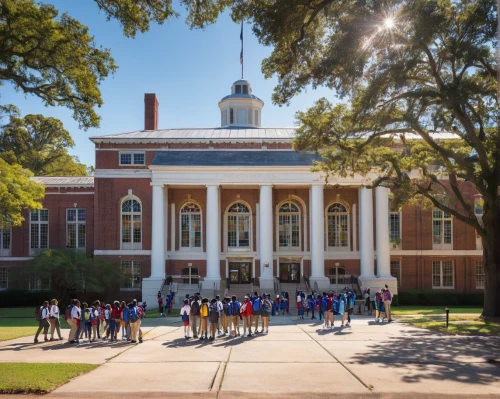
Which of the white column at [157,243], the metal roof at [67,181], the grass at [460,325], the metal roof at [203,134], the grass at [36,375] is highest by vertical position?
the metal roof at [203,134]

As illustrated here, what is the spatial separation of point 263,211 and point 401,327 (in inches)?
717

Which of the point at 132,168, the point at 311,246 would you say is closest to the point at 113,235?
the point at 132,168

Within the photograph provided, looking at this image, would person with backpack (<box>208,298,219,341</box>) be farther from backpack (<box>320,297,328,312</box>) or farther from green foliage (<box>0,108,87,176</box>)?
green foliage (<box>0,108,87,176</box>)

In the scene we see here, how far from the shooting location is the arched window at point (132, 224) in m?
45.3

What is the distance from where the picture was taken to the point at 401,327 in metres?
25.4

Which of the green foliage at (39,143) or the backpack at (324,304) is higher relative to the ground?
the green foliage at (39,143)

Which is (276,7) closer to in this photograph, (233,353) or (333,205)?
(233,353)

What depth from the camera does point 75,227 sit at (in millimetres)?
48188

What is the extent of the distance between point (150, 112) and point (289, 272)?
20417mm

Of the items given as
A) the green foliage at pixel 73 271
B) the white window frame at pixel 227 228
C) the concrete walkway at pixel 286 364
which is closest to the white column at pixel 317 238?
the white window frame at pixel 227 228

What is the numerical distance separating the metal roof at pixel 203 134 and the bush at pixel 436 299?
15.4 metres

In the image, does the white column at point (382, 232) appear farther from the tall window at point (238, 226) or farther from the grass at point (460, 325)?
the grass at point (460, 325)

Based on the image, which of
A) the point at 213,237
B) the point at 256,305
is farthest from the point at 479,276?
the point at 256,305

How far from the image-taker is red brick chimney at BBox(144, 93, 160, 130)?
175 ft
